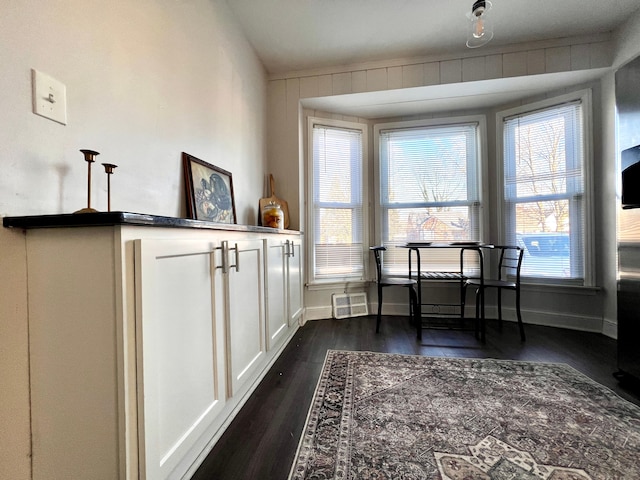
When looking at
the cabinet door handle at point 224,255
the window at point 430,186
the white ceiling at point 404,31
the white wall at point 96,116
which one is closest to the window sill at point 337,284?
the window at point 430,186

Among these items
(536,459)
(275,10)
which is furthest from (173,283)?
(275,10)

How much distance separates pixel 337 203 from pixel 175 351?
2.49 meters

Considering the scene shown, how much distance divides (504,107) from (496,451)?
10.8 ft

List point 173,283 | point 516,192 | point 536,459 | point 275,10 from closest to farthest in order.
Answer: point 173,283, point 536,459, point 275,10, point 516,192

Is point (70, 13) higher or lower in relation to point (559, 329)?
higher

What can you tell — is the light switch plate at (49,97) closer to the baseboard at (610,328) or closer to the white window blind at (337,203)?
the white window blind at (337,203)

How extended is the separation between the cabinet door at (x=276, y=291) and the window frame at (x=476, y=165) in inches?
60.2

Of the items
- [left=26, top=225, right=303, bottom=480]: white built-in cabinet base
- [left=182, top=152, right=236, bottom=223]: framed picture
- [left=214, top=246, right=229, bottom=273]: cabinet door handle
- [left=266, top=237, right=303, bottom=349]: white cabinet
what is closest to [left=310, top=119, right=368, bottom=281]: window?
[left=266, top=237, right=303, bottom=349]: white cabinet

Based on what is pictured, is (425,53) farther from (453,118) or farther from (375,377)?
(375,377)

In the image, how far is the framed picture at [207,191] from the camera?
1.50m

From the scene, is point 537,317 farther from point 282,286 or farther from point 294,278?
point 282,286

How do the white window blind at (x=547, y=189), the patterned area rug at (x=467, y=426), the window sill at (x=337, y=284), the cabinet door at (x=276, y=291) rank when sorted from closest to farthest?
the patterned area rug at (x=467, y=426) → the cabinet door at (x=276, y=291) → the white window blind at (x=547, y=189) → the window sill at (x=337, y=284)

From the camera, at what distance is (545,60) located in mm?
2436

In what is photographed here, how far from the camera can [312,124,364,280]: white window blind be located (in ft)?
10.0
